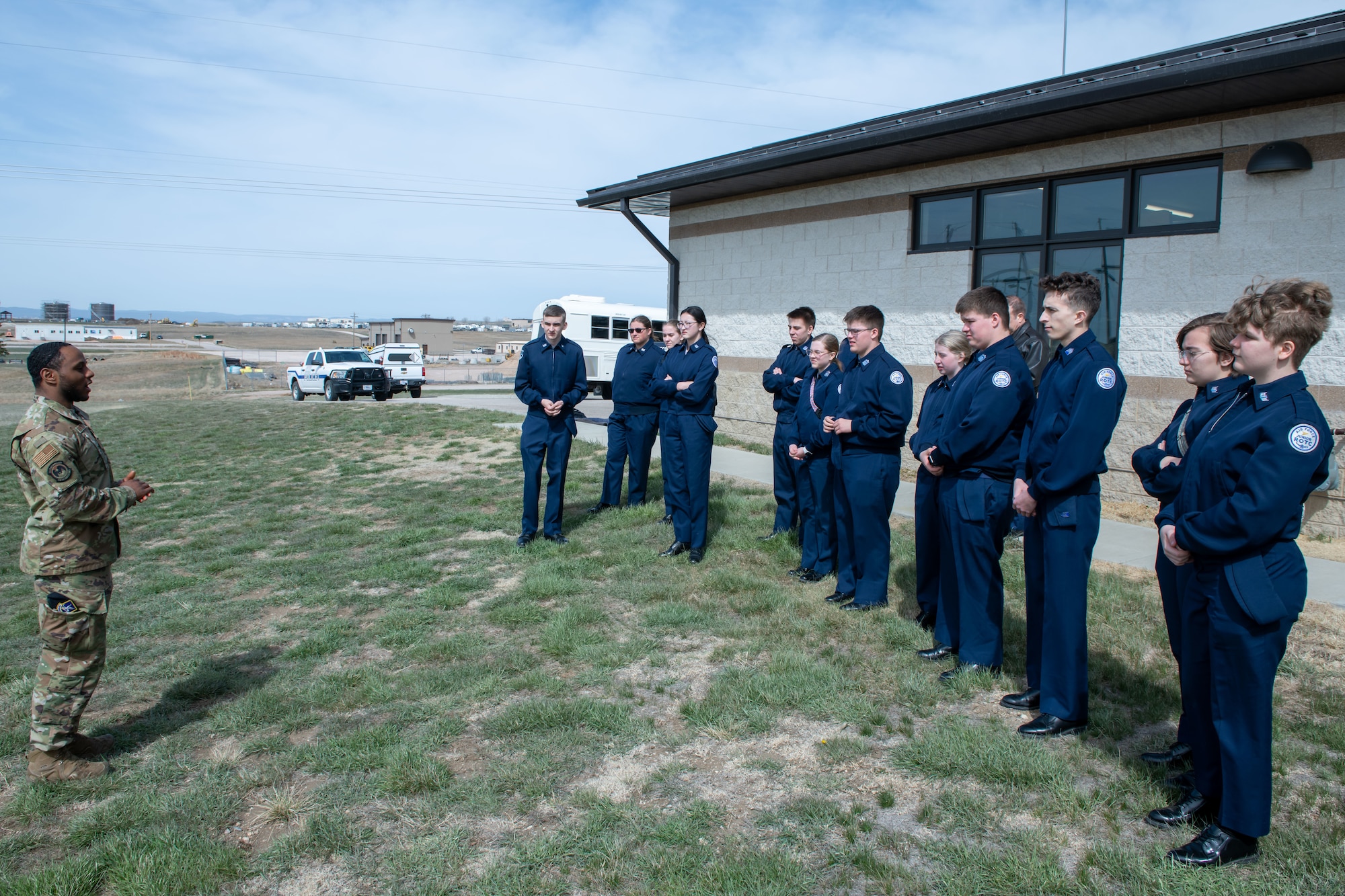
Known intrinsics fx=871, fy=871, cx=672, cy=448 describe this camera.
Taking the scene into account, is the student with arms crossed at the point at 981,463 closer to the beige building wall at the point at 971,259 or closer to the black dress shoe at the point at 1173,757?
the black dress shoe at the point at 1173,757

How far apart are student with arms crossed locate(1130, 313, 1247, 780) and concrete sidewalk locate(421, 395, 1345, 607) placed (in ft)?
4.75

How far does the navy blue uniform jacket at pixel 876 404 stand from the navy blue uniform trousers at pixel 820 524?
792 millimetres

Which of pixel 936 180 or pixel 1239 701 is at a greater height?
pixel 936 180

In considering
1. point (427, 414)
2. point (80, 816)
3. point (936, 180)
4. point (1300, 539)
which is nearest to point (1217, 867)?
point (80, 816)

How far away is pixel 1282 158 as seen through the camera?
774 centimetres

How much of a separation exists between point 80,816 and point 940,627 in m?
4.19

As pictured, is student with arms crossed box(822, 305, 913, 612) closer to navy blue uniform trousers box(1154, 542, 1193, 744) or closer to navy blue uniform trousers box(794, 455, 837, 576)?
navy blue uniform trousers box(794, 455, 837, 576)

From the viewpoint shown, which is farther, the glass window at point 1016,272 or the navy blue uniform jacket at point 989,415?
the glass window at point 1016,272

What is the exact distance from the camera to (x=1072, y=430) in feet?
12.5

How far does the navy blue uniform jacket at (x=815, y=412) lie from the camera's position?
21.2 ft

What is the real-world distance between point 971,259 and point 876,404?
5.69m

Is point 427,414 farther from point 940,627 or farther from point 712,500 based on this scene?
point 940,627

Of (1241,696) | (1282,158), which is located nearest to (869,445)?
(1241,696)

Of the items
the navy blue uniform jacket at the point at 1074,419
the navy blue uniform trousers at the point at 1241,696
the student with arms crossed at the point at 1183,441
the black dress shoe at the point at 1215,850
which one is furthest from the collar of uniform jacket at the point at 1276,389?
the black dress shoe at the point at 1215,850
